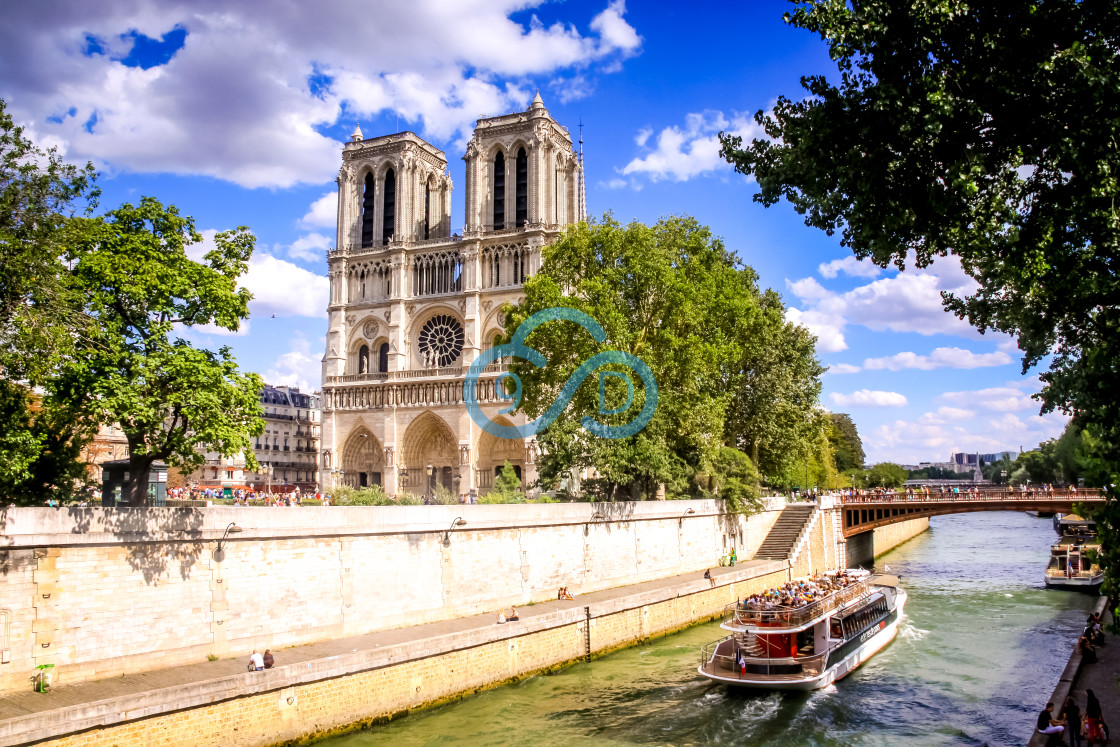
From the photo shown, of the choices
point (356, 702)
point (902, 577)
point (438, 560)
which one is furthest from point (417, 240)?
point (356, 702)

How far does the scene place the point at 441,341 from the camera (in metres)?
53.5

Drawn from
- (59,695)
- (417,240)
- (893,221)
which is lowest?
(59,695)

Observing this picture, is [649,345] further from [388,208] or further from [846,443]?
[846,443]

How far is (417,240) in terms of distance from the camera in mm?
55344

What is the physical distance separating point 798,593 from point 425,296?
120 ft

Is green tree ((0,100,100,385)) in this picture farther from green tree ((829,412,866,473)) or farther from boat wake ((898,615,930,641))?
green tree ((829,412,866,473))

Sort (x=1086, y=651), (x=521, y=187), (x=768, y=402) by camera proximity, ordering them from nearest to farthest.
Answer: (x=1086, y=651)
(x=768, y=402)
(x=521, y=187)

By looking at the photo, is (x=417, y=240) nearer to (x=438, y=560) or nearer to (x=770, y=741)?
(x=438, y=560)

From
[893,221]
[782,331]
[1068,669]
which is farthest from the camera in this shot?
[782,331]

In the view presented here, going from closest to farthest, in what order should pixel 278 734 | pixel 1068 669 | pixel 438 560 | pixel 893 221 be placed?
pixel 893 221 → pixel 278 734 → pixel 1068 669 → pixel 438 560

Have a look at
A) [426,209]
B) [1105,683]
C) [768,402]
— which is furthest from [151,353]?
[426,209]

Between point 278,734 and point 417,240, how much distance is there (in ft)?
146

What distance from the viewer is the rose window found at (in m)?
53.1

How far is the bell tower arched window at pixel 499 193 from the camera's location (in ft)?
176
